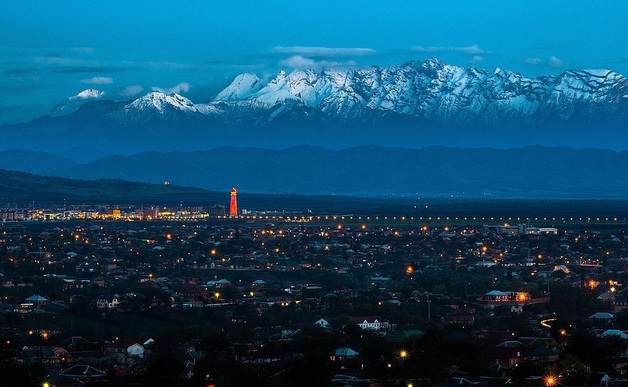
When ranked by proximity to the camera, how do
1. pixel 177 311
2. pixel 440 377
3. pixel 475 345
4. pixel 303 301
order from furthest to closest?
pixel 303 301 → pixel 177 311 → pixel 475 345 → pixel 440 377

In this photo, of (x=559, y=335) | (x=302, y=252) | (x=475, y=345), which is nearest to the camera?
(x=475, y=345)

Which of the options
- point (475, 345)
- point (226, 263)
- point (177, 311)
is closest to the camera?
point (475, 345)

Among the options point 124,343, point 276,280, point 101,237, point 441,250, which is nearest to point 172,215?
point 101,237

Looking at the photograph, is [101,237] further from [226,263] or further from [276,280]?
[276,280]

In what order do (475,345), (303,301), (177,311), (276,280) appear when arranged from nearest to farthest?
(475,345) → (177,311) → (303,301) → (276,280)

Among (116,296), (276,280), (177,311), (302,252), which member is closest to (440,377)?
(177,311)

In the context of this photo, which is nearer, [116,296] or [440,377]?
[440,377]

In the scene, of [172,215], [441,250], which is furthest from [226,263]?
[172,215]

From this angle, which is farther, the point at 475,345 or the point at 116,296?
the point at 116,296

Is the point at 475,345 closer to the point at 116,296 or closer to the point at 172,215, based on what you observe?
the point at 116,296
